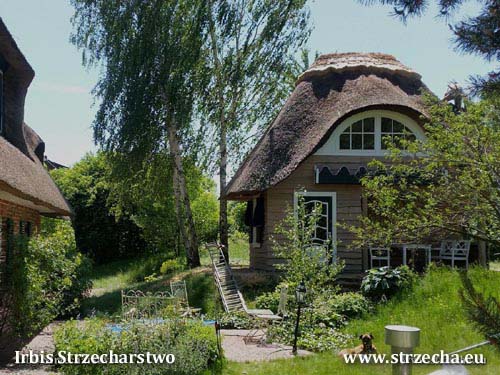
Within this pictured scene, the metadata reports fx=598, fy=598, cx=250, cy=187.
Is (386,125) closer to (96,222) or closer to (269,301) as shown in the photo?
(269,301)

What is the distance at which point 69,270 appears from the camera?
9766 mm

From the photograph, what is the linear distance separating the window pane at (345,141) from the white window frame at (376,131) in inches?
5.0

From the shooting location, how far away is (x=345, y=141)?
16.1m

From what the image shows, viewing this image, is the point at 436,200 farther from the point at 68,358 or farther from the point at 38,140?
the point at 38,140

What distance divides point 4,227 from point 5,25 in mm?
3775

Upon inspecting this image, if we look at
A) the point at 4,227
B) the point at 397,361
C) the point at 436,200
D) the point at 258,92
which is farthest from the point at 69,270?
the point at 258,92

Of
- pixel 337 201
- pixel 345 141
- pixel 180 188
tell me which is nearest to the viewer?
pixel 337 201

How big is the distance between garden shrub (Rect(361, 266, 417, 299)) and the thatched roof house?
3007mm

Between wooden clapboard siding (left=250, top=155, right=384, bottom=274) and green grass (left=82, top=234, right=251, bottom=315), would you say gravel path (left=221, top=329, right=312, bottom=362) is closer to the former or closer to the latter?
green grass (left=82, top=234, right=251, bottom=315)

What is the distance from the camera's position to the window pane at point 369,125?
53.0 feet

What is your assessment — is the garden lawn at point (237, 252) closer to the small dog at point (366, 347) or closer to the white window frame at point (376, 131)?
the white window frame at point (376, 131)

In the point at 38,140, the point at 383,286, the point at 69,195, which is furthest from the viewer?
the point at 69,195

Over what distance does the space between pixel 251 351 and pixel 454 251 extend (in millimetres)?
8046

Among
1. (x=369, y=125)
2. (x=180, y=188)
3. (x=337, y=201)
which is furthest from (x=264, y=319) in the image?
(x=180, y=188)
